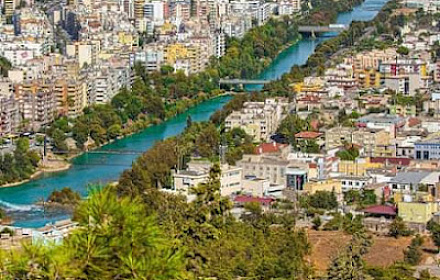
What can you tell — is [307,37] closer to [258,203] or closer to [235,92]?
[235,92]

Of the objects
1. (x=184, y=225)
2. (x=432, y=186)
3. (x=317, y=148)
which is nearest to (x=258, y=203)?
(x=432, y=186)

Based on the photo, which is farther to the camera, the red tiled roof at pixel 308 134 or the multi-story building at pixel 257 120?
the multi-story building at pixel 257 120

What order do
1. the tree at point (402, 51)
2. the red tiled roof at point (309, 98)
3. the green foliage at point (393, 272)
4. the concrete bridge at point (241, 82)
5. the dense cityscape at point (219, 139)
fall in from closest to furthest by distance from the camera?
1. the dense cityscape at point (219, 139)
2. the green foliage at point (393, 272)
3. the red tiled roof at point (309, 98)
4. the concrete bridge at point (241, 82)
5. the tree at point (402, 51)

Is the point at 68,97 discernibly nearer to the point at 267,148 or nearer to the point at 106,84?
the point at 106,84

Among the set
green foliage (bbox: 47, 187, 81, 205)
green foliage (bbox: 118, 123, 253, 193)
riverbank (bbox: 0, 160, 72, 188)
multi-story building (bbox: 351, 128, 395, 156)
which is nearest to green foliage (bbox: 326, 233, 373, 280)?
green foliage (bbox: 118, 123, 253, 193)

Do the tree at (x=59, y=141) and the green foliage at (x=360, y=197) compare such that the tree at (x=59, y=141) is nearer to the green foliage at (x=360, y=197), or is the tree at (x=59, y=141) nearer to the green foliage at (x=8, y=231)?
the green foliage at (x=360, y=197)

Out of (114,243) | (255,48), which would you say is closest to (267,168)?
(255,48)

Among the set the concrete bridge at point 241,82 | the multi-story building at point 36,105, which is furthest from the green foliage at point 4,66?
the concrete bridge at point 241,82
